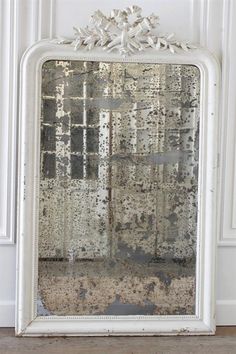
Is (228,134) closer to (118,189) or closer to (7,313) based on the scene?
(118,189)

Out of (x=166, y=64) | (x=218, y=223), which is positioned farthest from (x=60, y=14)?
(x=218, y=223)

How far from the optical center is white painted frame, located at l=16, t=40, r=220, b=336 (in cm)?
197

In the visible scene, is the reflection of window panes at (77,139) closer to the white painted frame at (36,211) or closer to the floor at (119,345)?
the white painted frame at (36,211)

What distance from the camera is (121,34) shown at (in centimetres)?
197

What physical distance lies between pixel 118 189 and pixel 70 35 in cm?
64

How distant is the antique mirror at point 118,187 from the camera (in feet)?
6.52

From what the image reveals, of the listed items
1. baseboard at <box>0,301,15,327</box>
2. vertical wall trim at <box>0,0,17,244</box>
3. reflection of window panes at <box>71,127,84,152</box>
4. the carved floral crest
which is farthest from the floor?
the carved floral crest

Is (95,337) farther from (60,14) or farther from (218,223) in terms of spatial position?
(60,14)

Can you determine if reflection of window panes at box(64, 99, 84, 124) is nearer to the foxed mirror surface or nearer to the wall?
the foxed mirror surface

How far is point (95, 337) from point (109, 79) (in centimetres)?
103

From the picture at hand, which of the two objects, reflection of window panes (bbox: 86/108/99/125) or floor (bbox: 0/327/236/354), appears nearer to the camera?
floor (bbox: 0/327/236/354)

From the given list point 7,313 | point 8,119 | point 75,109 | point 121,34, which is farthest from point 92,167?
point 7,313

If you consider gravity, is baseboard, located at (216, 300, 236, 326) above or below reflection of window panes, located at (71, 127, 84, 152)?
below

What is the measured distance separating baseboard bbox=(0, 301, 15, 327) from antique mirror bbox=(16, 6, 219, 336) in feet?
0.28
